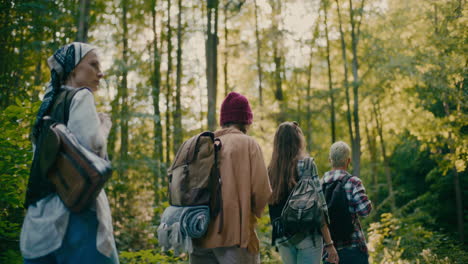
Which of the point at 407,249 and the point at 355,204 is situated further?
the point at 407,249

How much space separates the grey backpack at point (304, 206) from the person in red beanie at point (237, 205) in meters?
0.72

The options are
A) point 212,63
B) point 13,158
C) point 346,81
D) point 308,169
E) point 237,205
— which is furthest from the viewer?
point 346,81

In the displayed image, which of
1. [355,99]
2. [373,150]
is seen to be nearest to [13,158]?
[355,99]

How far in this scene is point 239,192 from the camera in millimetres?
3057

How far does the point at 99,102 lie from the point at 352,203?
36.0ft

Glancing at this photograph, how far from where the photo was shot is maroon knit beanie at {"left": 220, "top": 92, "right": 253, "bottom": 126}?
3355mm

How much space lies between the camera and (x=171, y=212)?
304 cm

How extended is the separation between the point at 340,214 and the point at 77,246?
273 centimetres

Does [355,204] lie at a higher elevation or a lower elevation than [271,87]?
lower

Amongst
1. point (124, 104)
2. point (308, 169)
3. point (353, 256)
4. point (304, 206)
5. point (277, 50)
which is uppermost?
point (277, 50)

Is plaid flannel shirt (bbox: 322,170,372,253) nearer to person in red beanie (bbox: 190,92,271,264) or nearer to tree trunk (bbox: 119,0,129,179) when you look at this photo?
person in red beanie (bbox: 190,92,271,264)

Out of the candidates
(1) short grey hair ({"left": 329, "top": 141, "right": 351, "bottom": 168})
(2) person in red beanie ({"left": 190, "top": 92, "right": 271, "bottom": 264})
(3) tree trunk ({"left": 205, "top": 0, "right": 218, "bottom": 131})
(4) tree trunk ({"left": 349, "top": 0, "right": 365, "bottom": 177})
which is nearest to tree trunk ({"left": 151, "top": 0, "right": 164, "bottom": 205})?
(3) tree trunk ({"left": 205, "top": 0, "right": 218, "bottom": 131})

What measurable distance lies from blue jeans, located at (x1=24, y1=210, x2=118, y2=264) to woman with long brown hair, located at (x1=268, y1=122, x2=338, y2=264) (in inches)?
80.5

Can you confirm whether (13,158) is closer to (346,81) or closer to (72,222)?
(72,222)
